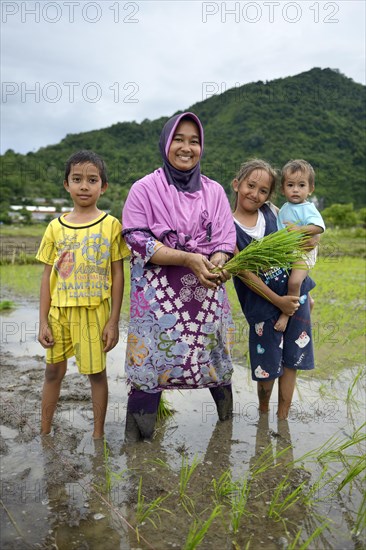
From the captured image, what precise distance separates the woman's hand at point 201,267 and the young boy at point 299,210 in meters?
0.58

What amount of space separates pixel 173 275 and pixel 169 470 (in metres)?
1.04

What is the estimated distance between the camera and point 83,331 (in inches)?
104

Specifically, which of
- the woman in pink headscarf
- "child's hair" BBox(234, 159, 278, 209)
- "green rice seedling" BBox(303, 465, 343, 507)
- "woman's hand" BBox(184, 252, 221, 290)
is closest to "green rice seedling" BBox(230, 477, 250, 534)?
"green rice seedling" BBox(303, 465, 343, 507)

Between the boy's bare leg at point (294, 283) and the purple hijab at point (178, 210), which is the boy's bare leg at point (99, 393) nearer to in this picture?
the purple hijab at point (178, 210)

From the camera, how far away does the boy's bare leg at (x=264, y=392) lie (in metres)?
3.09

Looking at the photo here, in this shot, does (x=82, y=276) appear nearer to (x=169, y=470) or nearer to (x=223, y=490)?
(x=169, y=470)

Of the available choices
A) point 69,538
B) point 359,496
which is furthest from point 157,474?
point 359,496

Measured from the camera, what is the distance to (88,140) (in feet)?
142

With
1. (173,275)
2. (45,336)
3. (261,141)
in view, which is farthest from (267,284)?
(261,141)

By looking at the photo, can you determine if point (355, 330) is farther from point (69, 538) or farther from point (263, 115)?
point (263, 115)

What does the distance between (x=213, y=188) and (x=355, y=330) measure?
339 cm

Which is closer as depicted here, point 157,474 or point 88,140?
point 157,474

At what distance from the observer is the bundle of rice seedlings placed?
2.62 m

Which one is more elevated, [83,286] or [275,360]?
[83,286]
